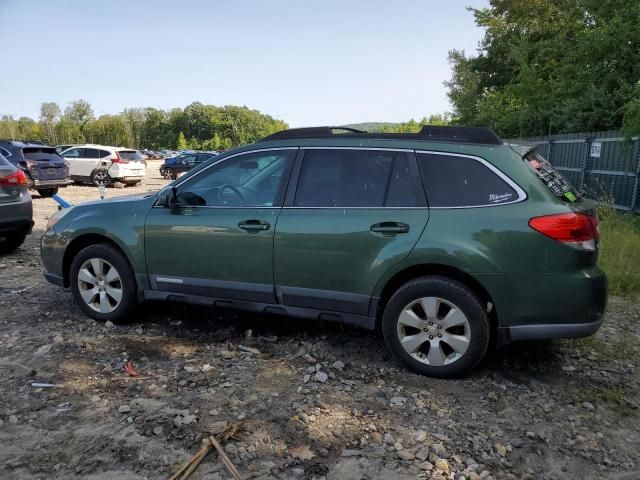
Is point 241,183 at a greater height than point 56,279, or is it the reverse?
point 241,183

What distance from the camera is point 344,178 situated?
3934mm

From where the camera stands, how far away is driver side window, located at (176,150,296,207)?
4.16 metres

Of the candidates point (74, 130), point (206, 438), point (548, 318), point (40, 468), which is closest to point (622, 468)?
point (548, 318)

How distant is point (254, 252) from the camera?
13.3 feet

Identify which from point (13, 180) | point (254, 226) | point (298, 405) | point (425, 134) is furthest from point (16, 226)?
point (425, 134)

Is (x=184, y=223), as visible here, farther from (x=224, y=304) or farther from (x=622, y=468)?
(x=622, y=468)

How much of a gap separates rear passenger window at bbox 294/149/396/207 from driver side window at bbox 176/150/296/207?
20 cm

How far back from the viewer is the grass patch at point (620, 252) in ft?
19.3

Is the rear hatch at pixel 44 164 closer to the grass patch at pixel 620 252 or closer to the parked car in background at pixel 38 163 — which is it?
the parked car in background at pixel 38 163

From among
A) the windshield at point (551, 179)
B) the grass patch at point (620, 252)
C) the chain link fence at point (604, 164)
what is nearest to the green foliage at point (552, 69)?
the chain link fence at point (604, 164)

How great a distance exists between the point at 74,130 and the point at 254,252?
102 meters

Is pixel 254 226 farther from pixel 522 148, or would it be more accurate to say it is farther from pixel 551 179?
pixel 551 179

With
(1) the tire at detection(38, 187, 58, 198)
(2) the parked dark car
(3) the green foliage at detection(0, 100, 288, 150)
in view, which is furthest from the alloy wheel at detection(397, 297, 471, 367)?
(3) the green foliage at detection(0, 100, 288, 150)

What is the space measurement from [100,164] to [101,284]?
1685cm
